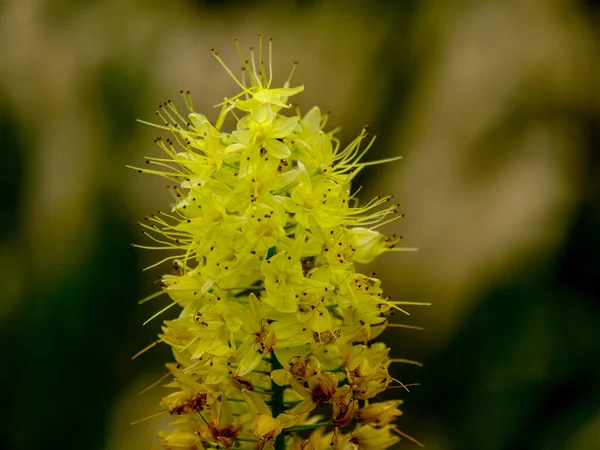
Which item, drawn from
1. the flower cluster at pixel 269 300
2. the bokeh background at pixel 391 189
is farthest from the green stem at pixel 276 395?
the bokeh background at pixel 391 189

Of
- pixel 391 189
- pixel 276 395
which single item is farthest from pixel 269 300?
pixel 391 189

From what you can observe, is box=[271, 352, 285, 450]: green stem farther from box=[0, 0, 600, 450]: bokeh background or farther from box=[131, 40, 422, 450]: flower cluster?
box=[0, 0, 600, 450]: bokeh background

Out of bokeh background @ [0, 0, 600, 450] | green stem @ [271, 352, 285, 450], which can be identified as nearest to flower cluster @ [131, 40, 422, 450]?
green stem @ [271, 352, 285, 450]

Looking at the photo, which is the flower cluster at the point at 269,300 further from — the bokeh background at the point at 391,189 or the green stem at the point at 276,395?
the bokeh background at the point at 391,189

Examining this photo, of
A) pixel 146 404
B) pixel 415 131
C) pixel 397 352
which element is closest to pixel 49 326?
pixel 146 404

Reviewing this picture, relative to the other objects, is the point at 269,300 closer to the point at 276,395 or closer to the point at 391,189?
the point at 276,395

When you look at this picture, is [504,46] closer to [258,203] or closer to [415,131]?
[415,131]
